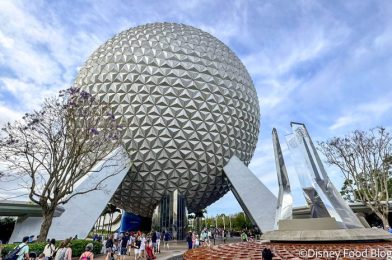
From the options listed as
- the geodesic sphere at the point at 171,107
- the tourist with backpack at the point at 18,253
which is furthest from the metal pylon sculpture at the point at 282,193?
the geodesic sphere at the point at 171,107

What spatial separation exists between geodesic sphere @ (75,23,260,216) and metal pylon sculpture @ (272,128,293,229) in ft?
32.9

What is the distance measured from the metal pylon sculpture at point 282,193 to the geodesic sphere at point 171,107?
1002cm

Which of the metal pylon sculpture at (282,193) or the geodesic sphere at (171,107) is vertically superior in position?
the geodesic sphere at (171,107)

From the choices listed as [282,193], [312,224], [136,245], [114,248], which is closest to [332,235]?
[312,224]

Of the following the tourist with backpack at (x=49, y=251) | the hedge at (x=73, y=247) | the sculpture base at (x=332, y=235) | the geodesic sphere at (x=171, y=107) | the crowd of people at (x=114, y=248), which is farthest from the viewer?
the geodesic sphere at (x=171, y=107)

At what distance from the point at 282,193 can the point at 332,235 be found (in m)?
2.44

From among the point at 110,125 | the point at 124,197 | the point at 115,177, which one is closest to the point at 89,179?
the point at 115,177

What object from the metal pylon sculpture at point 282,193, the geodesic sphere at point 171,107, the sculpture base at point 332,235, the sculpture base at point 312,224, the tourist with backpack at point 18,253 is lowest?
the tourist with backpack at point 18,253

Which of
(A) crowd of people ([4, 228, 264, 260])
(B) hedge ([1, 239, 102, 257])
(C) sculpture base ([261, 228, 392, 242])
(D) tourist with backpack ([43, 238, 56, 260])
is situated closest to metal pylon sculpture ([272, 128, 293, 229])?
(C) sculpture base ([261, 228, 392, 242])

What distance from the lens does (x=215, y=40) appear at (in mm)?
24875

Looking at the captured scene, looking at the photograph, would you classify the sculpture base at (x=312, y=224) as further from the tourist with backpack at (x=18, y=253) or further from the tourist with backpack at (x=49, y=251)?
the tourist with backpack at (x=18, y=253)

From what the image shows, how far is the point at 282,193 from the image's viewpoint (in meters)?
9.72

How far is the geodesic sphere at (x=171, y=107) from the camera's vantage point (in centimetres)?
2000

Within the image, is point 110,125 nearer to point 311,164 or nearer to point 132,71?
point 132,71
